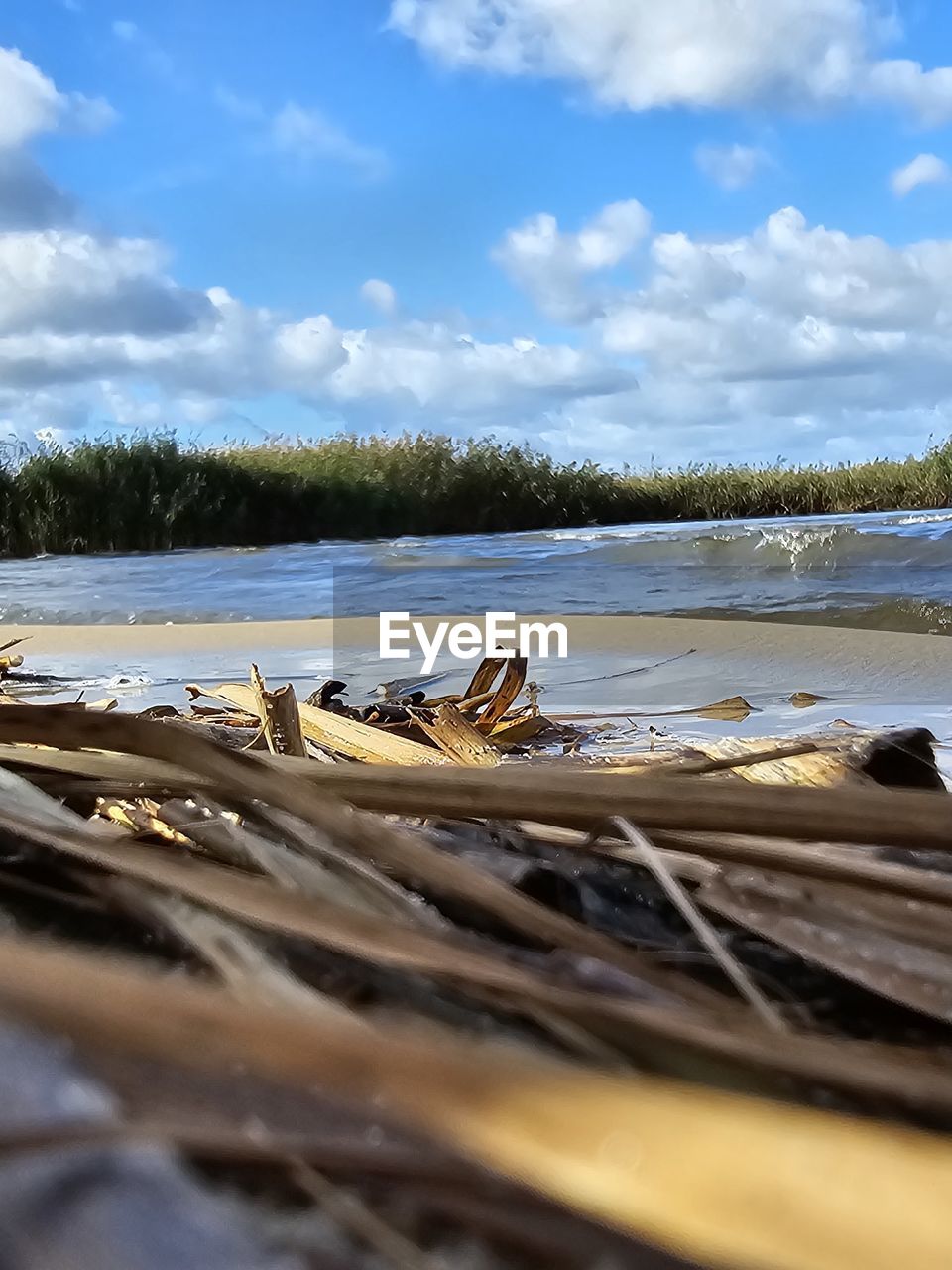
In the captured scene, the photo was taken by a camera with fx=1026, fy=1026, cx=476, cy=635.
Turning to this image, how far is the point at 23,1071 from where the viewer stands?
240 millimetres

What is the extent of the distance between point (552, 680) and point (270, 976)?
3444mm

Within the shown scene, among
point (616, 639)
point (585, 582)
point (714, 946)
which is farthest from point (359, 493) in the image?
point (714, 946)

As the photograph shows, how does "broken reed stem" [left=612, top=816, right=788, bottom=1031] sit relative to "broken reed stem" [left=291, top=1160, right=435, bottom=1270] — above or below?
above

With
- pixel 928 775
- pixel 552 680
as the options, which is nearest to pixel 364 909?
pixel 928 775

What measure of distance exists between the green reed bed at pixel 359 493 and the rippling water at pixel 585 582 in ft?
13.0

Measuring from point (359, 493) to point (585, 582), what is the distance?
10.5m

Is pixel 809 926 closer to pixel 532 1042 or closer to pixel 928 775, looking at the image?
pixel 532 1042

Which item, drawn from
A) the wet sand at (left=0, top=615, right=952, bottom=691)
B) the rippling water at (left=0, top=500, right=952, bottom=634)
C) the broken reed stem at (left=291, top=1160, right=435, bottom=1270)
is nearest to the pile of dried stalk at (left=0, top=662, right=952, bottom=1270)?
the broken reed stem at (left=291, top=1160, right=435, bottom=1270)

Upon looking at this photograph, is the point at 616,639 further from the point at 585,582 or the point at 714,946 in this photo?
the point at 714,946

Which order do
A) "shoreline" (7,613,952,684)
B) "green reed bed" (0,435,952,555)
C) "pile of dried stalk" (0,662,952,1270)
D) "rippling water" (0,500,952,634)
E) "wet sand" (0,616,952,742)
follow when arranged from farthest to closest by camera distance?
"green reed bed" (0,435,952,555) → "rippling water" (0,500,952,634) → "shoreline" (7,613,952,684) → "wet sand" (0,616,952,742) → "pile of dried stalk" (0,662,952,1270)

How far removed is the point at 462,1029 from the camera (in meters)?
0.29

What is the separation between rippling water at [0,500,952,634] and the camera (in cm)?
689

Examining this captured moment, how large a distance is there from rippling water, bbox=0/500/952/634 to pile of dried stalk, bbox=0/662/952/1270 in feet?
19.0

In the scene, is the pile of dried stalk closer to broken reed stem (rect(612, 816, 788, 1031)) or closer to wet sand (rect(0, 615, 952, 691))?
broken reed stem (rect(612, 816, 788, 1031))
